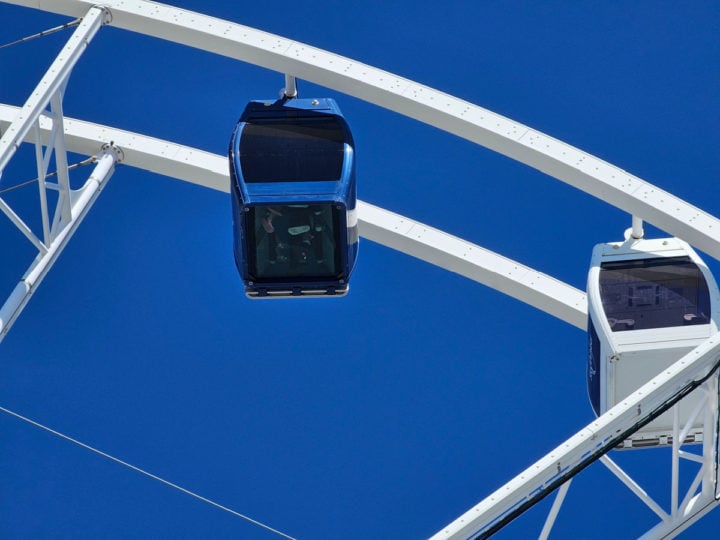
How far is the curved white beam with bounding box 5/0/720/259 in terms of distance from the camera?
19.7 m

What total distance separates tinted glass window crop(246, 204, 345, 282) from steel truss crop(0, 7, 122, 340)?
2.37m

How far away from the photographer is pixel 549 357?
3469 cm

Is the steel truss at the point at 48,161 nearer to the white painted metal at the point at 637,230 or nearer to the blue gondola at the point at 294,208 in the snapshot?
the blue gondola at the point at 294,208

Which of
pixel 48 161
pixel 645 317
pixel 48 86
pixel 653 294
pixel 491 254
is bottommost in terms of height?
pixel 645 317

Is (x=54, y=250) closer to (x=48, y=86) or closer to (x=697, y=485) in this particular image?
(x=48, y=86)

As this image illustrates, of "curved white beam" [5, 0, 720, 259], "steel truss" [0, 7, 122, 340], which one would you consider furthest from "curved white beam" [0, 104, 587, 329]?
"curved white beam" [5, 0, 720, 259]

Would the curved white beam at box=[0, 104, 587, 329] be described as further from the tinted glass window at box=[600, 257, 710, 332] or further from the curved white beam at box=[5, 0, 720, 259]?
the tinted glass window at box=[600, 257, 710, 332]

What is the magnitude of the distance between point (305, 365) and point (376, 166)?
13.6ft

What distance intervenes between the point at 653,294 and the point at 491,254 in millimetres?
3623

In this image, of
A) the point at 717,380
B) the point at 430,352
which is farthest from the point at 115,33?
the point at 717,380

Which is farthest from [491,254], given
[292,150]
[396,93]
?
[292,150]

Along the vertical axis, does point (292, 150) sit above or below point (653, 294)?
above

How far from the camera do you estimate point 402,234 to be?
2258 centimetres

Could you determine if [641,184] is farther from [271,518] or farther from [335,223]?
[271,518]
